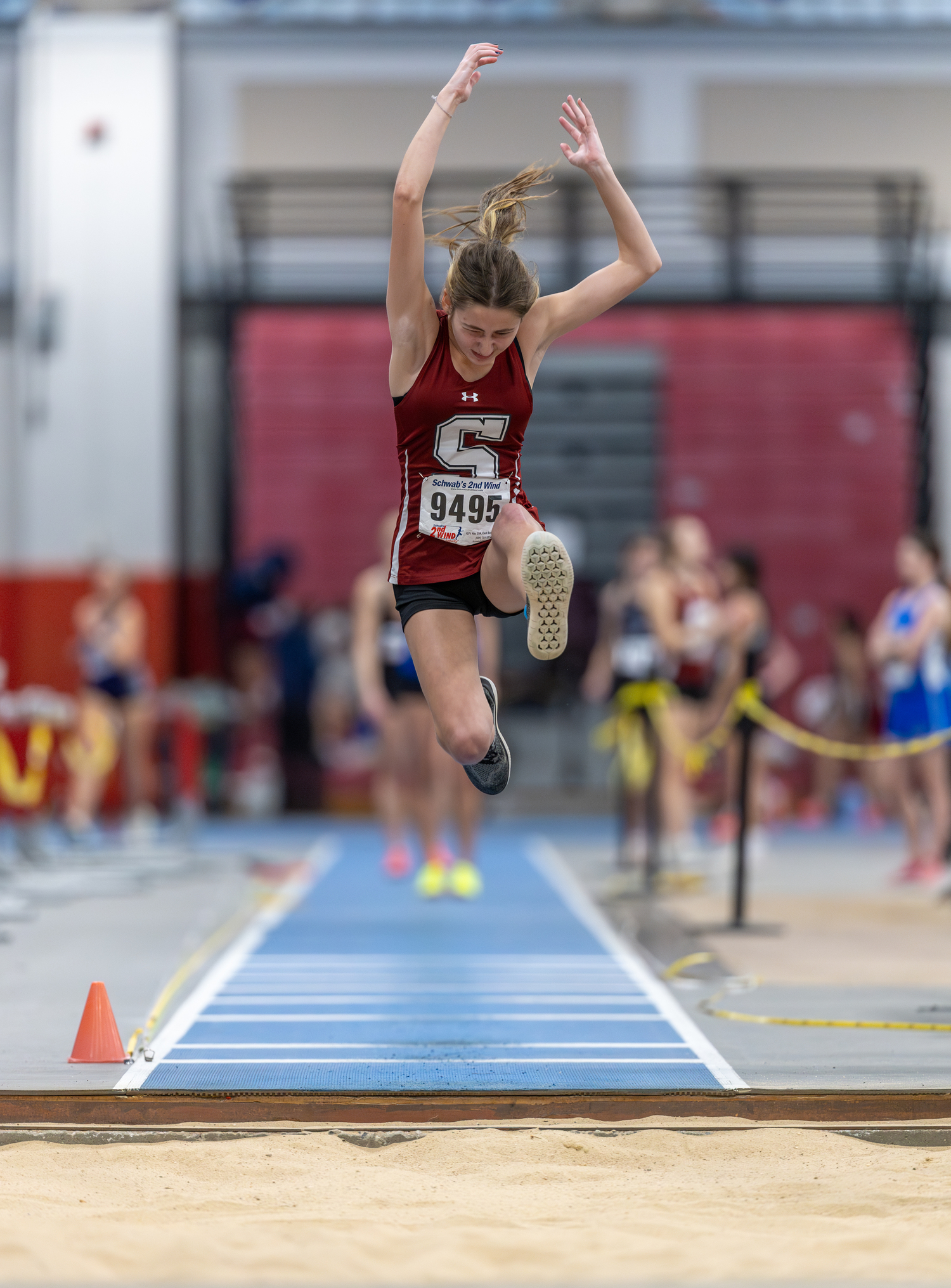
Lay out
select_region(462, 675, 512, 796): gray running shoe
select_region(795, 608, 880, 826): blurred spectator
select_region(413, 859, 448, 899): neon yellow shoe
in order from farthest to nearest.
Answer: select_region(795, 608, 880, 826): blurred spectator → select_region(413, 859, 448, 899): neon yellow shoe → select_region(462, 675, 512, 796): gray running shoe

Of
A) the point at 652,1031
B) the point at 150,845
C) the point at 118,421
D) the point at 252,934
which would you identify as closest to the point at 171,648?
the point at 118,421

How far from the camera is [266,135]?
13.9m

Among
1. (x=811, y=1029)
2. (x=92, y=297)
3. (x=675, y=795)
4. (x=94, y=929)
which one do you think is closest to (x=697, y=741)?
(x=675, y=795)

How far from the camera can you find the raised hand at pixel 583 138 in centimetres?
398

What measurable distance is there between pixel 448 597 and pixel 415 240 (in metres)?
0.96

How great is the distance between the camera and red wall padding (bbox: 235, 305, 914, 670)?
46.1 ft

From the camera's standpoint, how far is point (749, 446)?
14.1 meters

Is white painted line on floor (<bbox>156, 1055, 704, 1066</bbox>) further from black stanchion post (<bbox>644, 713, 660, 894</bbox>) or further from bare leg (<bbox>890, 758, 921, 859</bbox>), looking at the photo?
bare leg (<bbox>890, 758, 921, 859</bbox>)

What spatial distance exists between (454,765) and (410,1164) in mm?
4167

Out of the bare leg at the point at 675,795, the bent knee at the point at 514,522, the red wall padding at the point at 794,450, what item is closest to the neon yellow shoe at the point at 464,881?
the bare leg at the point at 675,795

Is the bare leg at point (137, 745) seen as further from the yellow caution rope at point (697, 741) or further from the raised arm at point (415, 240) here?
the raised arm at point (415, 240)

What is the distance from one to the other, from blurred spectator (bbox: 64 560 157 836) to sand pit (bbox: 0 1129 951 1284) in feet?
23.8

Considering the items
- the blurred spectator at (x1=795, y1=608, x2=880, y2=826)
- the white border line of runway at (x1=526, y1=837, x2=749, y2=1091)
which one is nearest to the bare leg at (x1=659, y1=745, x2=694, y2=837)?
the white border line of runway at (x1=526, y1=837, x2=749, y2=1091)

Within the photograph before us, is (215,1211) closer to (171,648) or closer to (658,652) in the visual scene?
(658,652)
